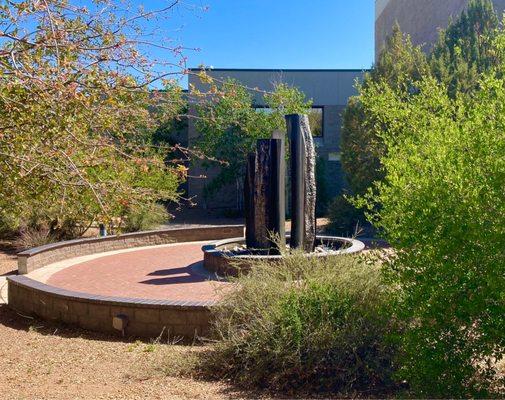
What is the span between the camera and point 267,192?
40.7 feet

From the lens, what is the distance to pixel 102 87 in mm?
5957

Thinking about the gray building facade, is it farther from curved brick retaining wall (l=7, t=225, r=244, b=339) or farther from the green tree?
curved brick retaining wall (l=7, t=225, r=244, b=339)

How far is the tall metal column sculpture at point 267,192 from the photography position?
12.3 metres

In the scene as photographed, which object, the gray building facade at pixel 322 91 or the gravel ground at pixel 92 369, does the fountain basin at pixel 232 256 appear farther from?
the gray building facade at pixel 322 91

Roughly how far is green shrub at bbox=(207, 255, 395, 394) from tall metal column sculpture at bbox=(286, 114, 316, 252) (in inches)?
226

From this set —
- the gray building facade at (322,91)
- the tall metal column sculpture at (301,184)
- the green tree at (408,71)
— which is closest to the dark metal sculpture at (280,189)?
the tall metal column sculpture at (301,184)

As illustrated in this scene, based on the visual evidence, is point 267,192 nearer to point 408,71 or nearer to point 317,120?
point 408,71

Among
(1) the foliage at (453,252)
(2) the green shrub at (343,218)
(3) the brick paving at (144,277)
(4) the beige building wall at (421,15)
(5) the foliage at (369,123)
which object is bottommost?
(3) the brick paving at (144,277)

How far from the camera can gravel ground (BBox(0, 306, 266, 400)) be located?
5645mm

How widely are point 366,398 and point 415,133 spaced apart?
2.77m

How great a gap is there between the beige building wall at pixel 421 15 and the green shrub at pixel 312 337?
78.2ft

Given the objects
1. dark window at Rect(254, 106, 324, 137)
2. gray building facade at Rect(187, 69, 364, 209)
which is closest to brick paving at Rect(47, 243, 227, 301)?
gray building facade at Rect(187, 69, 364, 209)

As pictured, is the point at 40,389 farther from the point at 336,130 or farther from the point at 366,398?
the point at 336,130

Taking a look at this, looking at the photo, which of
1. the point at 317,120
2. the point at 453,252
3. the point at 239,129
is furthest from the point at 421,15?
the point at 453,252
